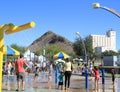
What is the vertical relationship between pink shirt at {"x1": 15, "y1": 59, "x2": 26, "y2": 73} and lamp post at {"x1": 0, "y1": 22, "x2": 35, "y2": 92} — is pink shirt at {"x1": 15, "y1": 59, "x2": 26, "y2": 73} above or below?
below

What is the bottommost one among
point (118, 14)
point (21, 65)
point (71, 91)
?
point (71, 91)

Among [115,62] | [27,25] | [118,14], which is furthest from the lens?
[115,62]

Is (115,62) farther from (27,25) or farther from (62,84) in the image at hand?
(27,25)

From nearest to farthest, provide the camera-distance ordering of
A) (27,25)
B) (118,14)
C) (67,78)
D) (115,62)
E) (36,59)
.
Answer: (27,25), (67,78), (118,14), (115,62), (36,59)

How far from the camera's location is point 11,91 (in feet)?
53.9

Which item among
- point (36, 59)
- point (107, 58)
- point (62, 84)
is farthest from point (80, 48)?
point (62, 84)

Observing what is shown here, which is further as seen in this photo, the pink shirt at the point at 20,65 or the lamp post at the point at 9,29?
the pink shirt at the point at 20,65

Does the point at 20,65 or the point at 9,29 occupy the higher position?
the point at 9,29

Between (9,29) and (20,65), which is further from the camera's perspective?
(20,65)

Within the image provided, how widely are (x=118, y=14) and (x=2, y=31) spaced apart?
20260 millimetres

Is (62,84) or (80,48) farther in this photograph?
(80,48)

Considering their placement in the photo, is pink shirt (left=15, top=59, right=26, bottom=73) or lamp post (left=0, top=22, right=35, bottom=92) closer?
lamp post (left=0, top=22, right=35, bottom=92)

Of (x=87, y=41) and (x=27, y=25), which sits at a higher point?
(x=87, y=41)

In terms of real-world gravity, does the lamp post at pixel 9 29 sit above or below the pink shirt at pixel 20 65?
above
